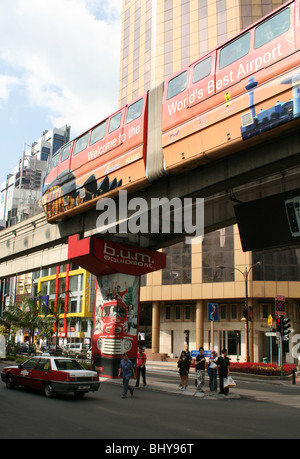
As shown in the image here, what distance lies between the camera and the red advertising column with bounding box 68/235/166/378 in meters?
20.9

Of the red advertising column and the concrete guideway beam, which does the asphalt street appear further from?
the concrete guideway beam

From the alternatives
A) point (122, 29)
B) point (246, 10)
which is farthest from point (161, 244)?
point (122, 29)

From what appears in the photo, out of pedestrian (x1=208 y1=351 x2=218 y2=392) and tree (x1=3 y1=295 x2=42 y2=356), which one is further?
tree (x1=3 y1=295 x2=42 y2=356)

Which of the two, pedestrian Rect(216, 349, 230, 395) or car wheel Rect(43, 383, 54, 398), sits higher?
pedestrian Rect(216, 349, 230, 395)

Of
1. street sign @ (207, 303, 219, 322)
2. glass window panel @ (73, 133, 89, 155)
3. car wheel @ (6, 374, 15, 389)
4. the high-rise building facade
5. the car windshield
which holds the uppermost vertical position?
the high-rise building facade

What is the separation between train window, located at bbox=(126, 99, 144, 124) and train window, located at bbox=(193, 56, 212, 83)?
127 inches

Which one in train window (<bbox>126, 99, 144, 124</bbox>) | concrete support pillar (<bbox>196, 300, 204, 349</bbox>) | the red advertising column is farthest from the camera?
concrete support pillar (<bbox>196, 300, 204, 349</bbox>)

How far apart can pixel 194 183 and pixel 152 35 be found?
55021 mm

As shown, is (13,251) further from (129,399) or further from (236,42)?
(236,42)

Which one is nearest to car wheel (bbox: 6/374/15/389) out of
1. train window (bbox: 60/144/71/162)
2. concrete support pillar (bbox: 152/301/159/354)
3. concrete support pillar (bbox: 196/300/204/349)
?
train window (bbox: 60/144/71/162)

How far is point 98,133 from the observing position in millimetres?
19703

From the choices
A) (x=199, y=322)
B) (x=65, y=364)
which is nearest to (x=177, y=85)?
(x=65, y=364)

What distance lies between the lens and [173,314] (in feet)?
183

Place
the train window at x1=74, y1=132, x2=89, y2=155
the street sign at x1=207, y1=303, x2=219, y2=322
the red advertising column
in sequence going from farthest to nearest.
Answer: the street sign at x1=207, y1=303, x2=219, y2=322, the red advertising column, the train window at x1=74, y1=132, x2=89, y2=155
